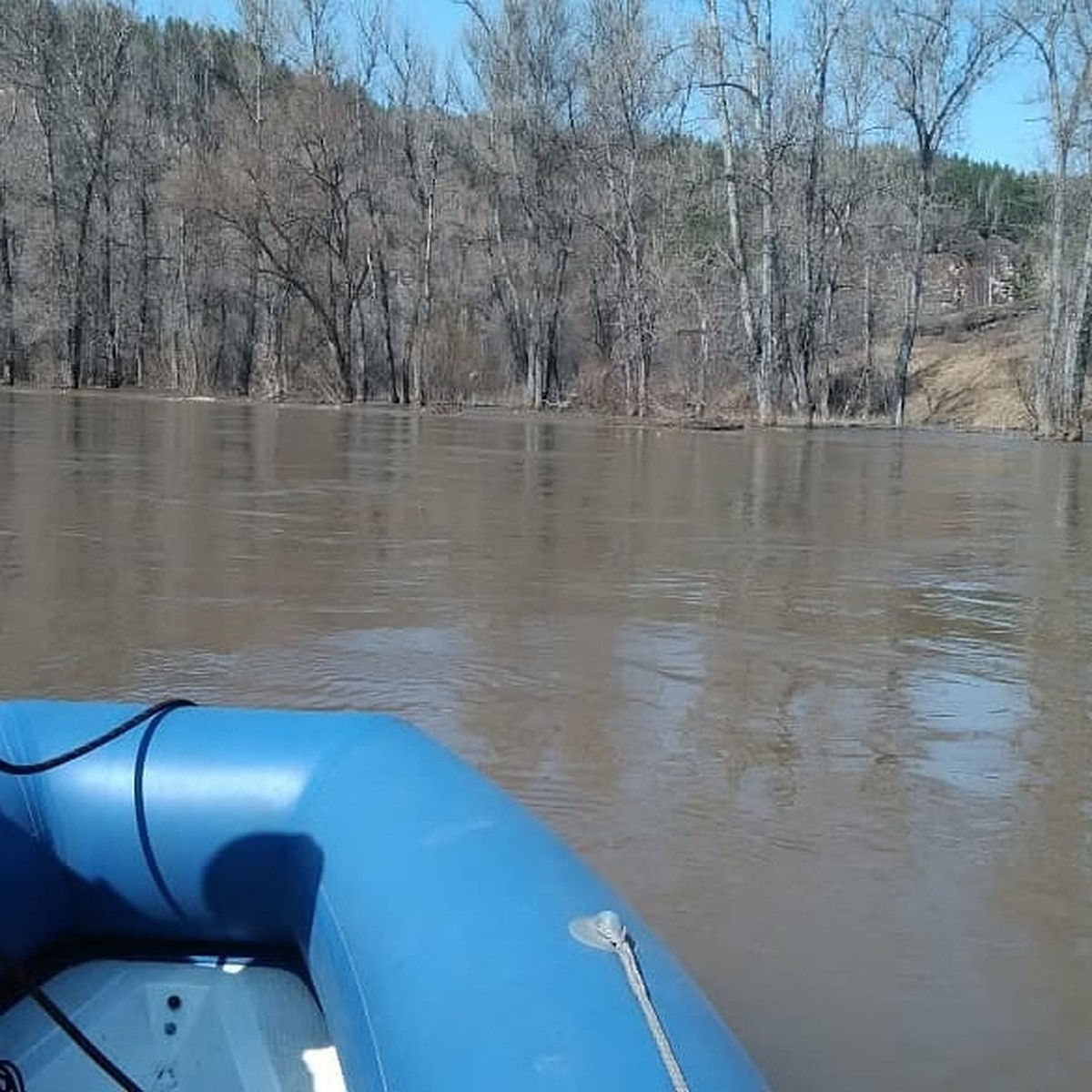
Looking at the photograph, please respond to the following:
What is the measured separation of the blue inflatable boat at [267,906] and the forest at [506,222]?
2231 centimetres

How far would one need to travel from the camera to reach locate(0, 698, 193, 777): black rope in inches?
82.9

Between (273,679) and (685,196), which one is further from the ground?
(685,196)

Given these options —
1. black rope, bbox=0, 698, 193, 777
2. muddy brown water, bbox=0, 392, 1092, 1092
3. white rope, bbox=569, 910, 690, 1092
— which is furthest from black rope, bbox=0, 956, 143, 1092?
muddy brown water, bbox=0, 392, 1092, 1092

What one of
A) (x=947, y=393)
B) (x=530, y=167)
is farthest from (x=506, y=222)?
(x=947, y=393)

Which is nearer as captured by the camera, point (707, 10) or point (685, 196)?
point (707, 10)

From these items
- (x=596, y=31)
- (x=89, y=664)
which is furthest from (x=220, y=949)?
(x=596, y=31)

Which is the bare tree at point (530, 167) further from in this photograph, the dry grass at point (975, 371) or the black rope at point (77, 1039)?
the black rope at point (77, 1039)

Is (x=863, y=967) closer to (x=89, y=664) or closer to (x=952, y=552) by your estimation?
(x=89, y=664)

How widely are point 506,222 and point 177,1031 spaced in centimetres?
3288

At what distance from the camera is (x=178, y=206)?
101ft

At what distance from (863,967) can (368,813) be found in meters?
1.09

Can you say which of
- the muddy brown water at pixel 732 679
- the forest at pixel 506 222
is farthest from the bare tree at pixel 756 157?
the muddy brown water at pixel 732 679

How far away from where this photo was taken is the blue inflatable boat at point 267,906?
1580mm

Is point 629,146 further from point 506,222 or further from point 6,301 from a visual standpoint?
point 6,301
